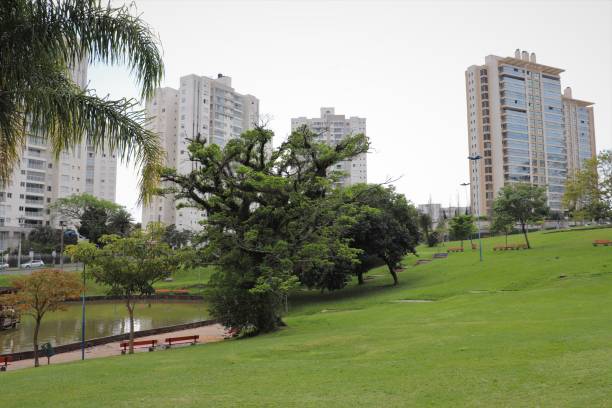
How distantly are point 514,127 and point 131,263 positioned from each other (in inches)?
4521

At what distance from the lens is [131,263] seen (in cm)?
2409

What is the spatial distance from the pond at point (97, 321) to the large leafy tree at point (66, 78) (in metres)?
20.9

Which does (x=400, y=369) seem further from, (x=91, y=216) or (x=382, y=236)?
(x=91, y=216)

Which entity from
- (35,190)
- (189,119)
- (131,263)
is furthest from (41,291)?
(189,119)

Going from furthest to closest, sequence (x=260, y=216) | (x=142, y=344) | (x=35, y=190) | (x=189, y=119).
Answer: (x=189, y=119)
(x=35, y=190)
(x=142, y=344)
(x=260, y=216)

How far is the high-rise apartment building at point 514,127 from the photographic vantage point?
391ft

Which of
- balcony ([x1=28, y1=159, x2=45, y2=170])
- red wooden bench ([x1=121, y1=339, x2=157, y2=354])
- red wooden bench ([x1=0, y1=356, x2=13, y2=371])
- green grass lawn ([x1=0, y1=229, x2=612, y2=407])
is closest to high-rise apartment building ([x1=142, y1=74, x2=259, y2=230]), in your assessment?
balcony ([x1=28, y1=159, x2=45, y2=170])

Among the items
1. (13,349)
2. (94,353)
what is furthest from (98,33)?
(13,349)

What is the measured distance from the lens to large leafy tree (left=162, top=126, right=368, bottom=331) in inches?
960

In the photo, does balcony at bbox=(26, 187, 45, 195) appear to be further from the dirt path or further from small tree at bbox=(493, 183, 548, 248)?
small tree at bbox=(493, 183, 548, 248)

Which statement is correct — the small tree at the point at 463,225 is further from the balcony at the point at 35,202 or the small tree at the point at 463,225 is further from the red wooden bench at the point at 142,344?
the balcony at the point at 35,202

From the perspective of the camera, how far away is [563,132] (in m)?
128

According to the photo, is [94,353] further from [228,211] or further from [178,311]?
[178,311]

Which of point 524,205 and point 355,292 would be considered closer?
point 355,292
